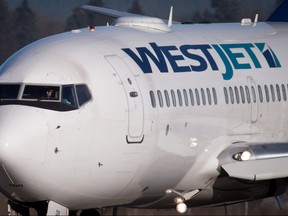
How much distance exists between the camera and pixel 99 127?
31.0 m

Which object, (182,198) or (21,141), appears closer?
(21,141)

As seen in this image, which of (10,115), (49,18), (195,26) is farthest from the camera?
(49,18)

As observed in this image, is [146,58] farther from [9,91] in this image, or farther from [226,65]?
[9,91]

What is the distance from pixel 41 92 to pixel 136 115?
1963 millimetres

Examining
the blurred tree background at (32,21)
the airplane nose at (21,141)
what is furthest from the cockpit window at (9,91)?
the blurred tree background at (32,21)

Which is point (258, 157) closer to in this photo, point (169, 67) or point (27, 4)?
point (169, 67)

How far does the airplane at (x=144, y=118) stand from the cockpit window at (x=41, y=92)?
0.02 meters

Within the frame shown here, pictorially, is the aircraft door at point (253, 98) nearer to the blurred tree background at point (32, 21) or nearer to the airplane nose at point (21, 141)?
the airplane nose at point (21, 141)

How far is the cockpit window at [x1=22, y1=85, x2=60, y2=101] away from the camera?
101 feet

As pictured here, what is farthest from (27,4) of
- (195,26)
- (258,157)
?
(258,157)

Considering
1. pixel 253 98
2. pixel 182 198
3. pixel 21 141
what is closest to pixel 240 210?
pixel 253 98

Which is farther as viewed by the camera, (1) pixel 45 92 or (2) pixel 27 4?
(2) pixel 27 4

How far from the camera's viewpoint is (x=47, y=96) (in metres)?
30.8

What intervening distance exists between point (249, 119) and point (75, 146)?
17.1 feet
